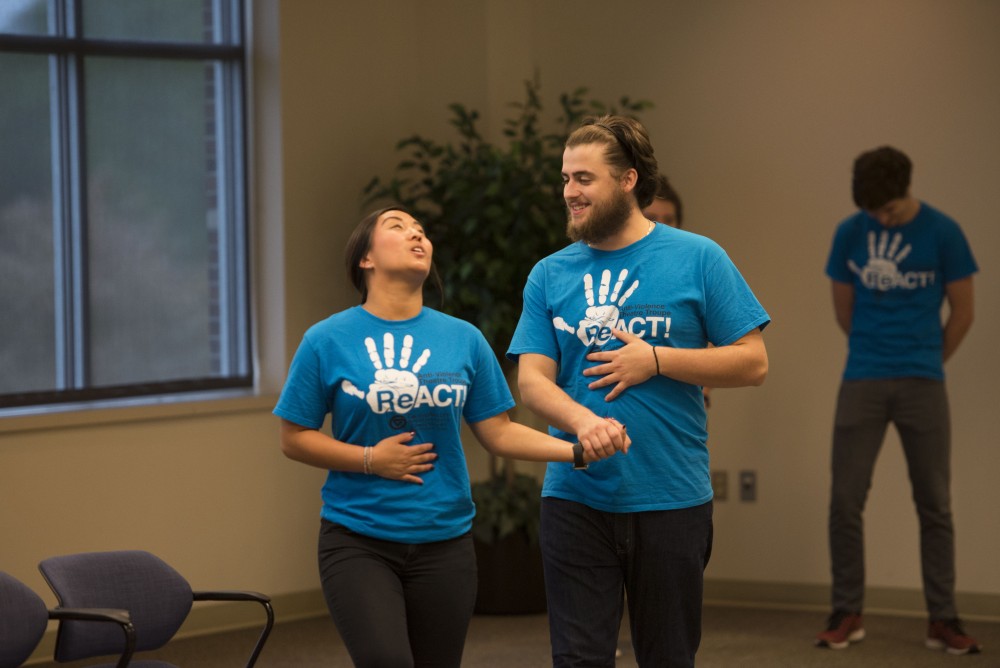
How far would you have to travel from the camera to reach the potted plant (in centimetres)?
528

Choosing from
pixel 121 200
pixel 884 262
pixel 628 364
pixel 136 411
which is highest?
pixel 121 200

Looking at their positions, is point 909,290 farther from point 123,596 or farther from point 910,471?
point 123,596

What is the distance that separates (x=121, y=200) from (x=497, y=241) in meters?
1.55

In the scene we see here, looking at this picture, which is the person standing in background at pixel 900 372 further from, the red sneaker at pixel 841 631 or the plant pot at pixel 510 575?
the plant pot at pixel 510 575

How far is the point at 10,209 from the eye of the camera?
4969 mm

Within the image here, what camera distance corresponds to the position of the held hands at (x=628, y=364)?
99.2 inches

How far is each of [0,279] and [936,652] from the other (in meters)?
3.80

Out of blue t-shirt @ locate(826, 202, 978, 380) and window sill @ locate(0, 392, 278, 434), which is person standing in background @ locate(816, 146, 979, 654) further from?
window sill @ locate(0, 392, 278, 434)

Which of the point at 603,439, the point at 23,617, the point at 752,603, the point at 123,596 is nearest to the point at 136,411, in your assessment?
the point at 123,596

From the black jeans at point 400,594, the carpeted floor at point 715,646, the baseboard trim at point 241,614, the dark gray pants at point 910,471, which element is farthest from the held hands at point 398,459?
the baseboard trim at point 241,614

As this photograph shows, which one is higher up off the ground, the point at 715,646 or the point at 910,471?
the point at 910,471

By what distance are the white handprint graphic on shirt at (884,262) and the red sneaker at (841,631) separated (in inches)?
48.7

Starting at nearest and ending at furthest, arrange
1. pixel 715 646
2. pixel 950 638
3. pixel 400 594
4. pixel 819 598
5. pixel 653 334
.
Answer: pixel 653 334 → pixel 400 594 → pixel 950 638 → pixel 715 646 → pixel 819 598

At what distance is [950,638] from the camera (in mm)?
4715
